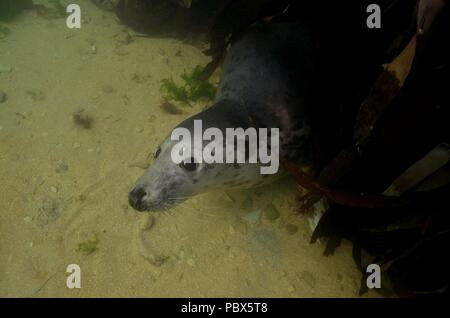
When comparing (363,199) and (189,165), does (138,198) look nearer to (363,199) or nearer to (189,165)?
(189,165)

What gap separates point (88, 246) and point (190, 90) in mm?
1854

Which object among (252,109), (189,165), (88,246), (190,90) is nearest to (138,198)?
(189,165)

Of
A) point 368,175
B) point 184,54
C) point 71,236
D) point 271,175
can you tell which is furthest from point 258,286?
point 184,54

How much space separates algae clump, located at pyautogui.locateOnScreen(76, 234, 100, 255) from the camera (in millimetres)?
2588

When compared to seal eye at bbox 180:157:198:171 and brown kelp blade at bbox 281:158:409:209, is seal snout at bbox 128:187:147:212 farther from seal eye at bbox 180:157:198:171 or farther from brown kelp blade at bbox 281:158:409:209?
brown kelp blade at bbox 281:158:409:209

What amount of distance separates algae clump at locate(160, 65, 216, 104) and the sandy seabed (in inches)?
4.0

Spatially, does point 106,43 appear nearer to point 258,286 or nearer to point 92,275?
point 92,275

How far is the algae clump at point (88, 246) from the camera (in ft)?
8.49

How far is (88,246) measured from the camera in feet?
8.55

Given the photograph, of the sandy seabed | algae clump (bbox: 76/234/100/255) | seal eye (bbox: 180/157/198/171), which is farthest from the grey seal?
algae clump (bbox: 76/234/100/255)

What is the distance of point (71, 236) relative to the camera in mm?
2680

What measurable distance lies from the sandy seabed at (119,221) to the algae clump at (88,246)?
2 centimetres

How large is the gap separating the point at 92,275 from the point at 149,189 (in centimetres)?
74
